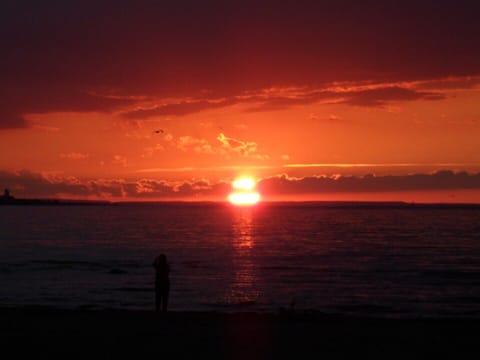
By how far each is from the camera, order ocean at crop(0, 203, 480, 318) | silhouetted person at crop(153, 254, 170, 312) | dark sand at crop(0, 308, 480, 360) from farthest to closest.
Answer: ocean at crop(0, 203, 480, 318) → silhouetted person at crop(153, 254, 170, 312) → dark sand at crop(0, 308, 480, 360)

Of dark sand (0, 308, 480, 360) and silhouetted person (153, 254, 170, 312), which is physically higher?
silhouetted person (153, 254, 170, 312)

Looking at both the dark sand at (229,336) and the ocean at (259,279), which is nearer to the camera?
the dark sand at (229,336)

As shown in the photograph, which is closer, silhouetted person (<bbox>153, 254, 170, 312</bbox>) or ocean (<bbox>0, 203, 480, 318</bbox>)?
silhouetted person (<bbox>153, 254, 170, 312</bbox>)

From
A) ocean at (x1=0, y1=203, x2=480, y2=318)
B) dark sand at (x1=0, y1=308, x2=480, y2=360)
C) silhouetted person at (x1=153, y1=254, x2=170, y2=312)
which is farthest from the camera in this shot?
ocean at (x1=0, y1=203, x2=480, y2=318)

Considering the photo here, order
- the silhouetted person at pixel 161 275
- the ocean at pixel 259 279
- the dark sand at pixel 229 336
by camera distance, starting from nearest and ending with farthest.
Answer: the dark sand at pixel 229 336, the silhouetted person at pixel 161 275, the ocean at pixel 259 279

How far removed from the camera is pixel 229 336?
17.1 metres

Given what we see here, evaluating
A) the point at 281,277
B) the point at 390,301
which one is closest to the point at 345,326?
the point at 390,301

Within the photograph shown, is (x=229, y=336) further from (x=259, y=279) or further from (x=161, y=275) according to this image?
(x=259, y=279)

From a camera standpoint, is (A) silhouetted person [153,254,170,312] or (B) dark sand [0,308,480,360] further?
(A) silhouetted person [153,254,170,312]

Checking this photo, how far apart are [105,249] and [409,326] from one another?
186 ft

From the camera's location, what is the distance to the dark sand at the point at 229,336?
48.9ft

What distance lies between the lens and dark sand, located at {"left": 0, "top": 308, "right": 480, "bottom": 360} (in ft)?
48.9

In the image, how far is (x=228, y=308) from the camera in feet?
99.6

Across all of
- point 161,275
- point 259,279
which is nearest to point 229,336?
point 161,275
